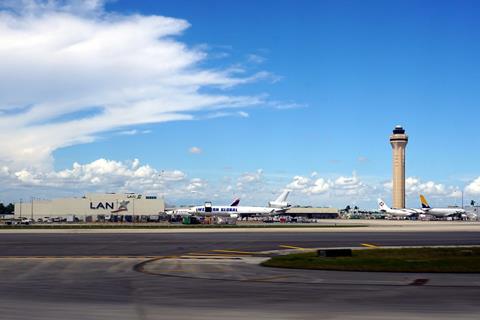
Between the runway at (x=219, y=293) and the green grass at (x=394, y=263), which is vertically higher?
the runway at (x=219, y=293)

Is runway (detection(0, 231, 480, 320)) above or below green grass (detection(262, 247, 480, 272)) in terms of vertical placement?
above

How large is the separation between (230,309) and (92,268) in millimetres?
15621

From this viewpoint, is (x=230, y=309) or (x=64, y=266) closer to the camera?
(x=230, y=309)

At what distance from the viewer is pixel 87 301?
18.9 m

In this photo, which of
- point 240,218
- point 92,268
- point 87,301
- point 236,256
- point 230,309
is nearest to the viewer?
point 230,309

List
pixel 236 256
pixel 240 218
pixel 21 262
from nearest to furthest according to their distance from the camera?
pixel 21 262
pixel 236 256
pixel 240 218

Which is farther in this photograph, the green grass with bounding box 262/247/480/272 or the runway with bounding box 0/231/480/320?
the green grass with bounding box 262/247/480/272

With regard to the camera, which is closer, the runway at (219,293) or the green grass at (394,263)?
the runway at (219,293)

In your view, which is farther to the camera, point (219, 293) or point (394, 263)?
point (394, 263)

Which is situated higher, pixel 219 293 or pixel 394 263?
pixel 219 293

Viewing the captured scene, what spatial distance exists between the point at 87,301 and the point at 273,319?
6.51 m

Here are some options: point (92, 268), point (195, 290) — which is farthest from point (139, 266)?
point (195, 290)

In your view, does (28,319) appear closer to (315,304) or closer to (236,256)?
(315,304)

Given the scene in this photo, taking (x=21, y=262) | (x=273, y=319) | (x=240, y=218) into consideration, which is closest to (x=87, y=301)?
(x=273, y=319)
